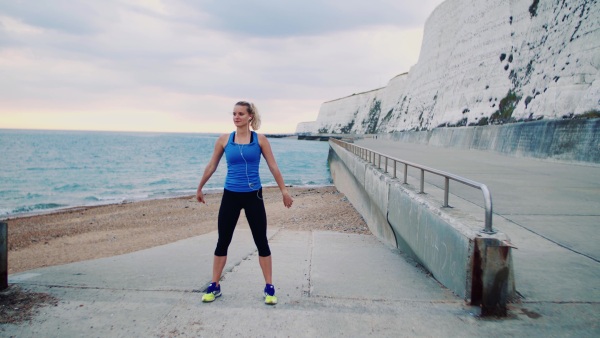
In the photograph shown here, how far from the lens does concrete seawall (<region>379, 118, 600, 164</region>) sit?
13.6 m

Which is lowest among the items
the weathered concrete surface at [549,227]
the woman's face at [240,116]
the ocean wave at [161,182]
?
the ocean wave at [161,182]

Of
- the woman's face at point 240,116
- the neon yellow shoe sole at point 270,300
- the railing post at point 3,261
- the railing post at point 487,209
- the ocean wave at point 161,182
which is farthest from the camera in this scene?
the ocean wave at point 161,182

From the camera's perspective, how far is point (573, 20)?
18.0m

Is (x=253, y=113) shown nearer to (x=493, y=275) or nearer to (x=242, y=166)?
(x=242, y=166)

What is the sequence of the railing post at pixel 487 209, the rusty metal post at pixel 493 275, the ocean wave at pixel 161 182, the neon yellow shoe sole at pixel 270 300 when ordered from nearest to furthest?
1. the rusty metal post at pixel 493 275
2. the railing post at pixel 487 209
3. the neon yellow shoe sole at pixel 270 300
4. the ocean wave at pixel 161 182

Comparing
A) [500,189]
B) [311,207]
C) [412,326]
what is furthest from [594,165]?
[412,326]

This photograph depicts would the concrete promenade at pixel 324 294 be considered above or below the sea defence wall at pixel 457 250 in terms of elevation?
below

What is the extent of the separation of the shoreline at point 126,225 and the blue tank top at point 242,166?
7.69 metres

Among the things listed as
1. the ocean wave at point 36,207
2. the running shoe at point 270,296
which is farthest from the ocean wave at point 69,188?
the running shoe at point 270,296

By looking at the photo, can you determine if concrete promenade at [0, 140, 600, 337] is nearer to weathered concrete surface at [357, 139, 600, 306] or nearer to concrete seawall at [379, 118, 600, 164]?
weathered concrete surface at [357, 139, 600, 306]

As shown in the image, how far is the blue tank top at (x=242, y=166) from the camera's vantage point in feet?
12.8

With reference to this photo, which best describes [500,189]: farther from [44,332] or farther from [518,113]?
[518,113]

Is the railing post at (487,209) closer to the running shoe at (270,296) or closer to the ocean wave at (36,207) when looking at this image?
the running shoe at (270,296)

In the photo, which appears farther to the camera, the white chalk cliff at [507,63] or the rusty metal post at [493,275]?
the white chalk cliff at [507,63]
